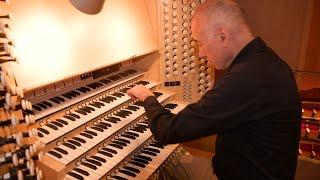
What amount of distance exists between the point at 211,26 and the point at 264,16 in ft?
8.52

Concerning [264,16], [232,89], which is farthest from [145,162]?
[264,16]

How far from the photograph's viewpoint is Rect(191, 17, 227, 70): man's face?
5.81ft

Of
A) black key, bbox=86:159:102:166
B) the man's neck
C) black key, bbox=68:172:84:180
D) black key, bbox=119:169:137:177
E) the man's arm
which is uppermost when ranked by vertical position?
the man's neck

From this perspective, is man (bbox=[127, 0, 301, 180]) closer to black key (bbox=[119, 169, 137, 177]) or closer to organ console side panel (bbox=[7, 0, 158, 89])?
black key (bbox=[119, 169, 137, 177])

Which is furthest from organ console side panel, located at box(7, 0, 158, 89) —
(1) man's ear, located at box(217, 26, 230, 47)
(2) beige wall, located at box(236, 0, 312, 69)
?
(2) beige wall, located at box(236, 0, 312, 69)

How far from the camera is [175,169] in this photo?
326cm

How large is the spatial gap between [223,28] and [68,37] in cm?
115

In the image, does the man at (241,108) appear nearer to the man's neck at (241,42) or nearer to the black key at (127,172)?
the man's neck at (241,42)

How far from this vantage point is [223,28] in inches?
67.9

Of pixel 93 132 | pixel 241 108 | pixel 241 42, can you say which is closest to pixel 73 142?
pixel 93 132

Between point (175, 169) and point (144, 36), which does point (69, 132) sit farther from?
point (175, 169)

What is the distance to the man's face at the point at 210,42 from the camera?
1.77 meters

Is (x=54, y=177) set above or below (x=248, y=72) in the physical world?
below

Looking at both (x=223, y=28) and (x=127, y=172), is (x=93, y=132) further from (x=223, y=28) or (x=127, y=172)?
(x=223, y=28)
